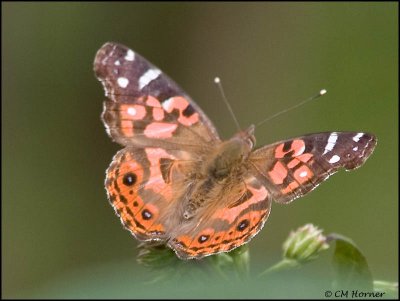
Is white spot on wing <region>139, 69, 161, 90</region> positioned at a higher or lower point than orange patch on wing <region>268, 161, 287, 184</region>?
higher

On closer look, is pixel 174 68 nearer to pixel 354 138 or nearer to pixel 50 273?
pixel 50 273

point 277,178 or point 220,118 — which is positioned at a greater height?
point 220,118

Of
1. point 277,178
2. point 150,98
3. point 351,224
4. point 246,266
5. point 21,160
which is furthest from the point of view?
point 21,160

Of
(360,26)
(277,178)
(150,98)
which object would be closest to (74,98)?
(360,26)

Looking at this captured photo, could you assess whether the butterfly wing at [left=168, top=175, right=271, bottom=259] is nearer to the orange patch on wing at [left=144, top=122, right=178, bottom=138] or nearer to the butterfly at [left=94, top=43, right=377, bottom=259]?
the butterfly at [left=94, top=43, right=377, bottom=259]
